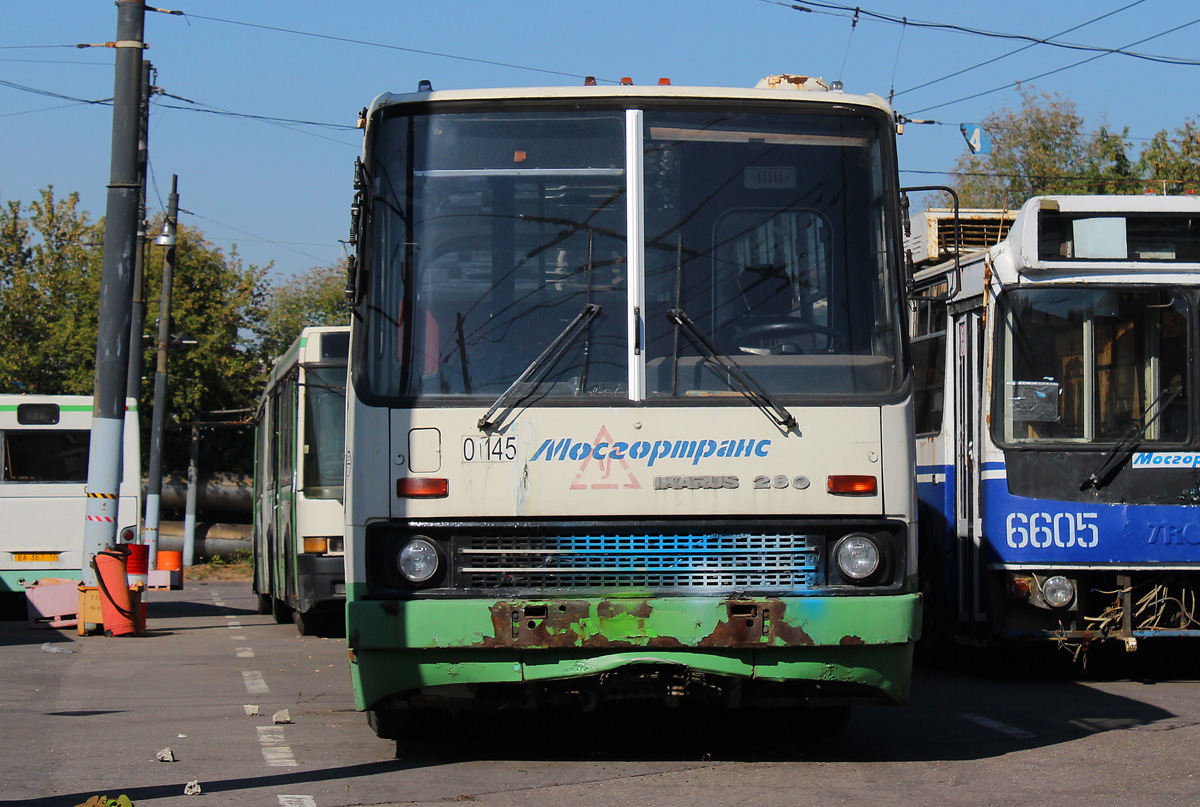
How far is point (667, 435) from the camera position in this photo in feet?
22.1

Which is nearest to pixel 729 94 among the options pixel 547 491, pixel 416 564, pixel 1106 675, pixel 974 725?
pixel 547 491

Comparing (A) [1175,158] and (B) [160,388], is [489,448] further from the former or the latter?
(A) [1175,158]

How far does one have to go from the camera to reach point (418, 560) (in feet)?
21.8

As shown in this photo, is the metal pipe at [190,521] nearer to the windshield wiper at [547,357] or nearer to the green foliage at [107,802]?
the windshield wiper at [547,357]

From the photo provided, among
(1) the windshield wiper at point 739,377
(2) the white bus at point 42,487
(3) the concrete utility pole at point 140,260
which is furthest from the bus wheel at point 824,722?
(3) the concrete utility pole at point 140,260

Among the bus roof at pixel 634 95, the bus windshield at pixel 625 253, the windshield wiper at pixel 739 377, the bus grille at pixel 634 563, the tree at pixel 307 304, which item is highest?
the tree at pixel 307 304

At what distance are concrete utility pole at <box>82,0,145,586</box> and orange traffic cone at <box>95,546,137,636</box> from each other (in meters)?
0.20

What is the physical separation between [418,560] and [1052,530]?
5.06 meters

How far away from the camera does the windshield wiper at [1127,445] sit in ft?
32.9

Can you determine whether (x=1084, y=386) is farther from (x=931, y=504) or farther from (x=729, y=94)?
(x=729, y=94)

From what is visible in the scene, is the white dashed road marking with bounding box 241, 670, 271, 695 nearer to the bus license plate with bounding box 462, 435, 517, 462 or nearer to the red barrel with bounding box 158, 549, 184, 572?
the bus license plate with bounding box 462, 435, 517, 462

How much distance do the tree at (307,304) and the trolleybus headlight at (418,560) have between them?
156ft

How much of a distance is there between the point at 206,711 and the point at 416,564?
3.59 meters

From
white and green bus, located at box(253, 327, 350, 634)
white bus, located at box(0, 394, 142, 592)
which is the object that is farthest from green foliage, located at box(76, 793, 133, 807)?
white bus, located at box(0, 394, 142, 592)
